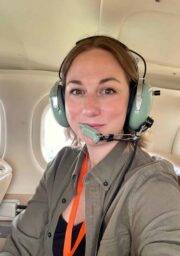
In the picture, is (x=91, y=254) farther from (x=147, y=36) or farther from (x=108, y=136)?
(x=147, y=36)

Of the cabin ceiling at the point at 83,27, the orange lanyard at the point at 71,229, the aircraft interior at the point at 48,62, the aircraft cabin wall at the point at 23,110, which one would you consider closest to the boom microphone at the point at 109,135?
the orange lanyard at the point at 71,229

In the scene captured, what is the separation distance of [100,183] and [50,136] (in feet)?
5.29

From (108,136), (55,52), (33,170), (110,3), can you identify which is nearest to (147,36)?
(110,3)

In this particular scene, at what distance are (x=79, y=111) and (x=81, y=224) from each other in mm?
412

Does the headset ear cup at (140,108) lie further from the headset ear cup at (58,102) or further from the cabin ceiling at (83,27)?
the cabin ceiling at (83,27)

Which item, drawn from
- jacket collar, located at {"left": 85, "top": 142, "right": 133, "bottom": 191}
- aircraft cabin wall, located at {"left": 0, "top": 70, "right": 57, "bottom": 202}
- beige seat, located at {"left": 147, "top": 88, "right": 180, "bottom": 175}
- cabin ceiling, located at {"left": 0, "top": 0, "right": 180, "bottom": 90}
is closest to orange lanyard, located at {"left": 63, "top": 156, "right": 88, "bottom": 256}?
jacket collar, located at {"left": 85, "top": 142, "right": 133, "bottom": 191}

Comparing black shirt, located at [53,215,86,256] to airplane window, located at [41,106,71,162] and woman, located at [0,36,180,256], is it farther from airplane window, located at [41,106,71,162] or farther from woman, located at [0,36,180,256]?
airplane window, located at [41,106,71,162]

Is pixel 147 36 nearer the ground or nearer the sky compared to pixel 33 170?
nearer the sky

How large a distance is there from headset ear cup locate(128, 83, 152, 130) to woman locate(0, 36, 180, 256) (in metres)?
0.03

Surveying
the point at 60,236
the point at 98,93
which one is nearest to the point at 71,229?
the point at 60,236

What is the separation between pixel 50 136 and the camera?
2828mm

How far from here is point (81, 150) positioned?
1.52 meters

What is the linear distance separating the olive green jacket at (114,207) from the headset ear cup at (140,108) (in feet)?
0.31

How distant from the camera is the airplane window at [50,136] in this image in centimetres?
279
